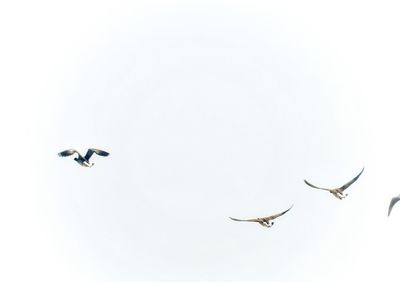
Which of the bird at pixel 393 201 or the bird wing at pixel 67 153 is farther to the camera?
the bird wing at pixel 67 153

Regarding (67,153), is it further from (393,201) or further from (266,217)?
(393,201)

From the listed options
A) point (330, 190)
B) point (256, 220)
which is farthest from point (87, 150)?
point (330, 190)

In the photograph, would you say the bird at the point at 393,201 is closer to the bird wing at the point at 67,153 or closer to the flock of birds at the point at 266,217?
the flock of birds at the point at 266,217

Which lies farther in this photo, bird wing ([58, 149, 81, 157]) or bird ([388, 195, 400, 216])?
bird wing ([58, 149, 81, 157])

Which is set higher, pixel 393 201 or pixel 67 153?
pixel 67 153

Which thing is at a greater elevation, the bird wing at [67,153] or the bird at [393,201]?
the bird wing at [67,153]

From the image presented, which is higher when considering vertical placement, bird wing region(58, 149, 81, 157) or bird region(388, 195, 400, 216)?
bird wing region(58, 149, 81, 157)

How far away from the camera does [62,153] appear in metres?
77.4

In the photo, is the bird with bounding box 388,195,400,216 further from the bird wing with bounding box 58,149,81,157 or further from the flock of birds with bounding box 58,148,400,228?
the bird wing with bounding box 58,149,81,157

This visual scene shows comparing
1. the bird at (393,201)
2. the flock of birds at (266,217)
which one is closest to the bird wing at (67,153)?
the flock of birds at (266,217)

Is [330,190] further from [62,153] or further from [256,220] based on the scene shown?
[62,153]

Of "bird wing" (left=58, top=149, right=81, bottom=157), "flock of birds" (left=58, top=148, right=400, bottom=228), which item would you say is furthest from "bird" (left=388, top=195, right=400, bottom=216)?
"bird wing" (left=58, top=149, right=81, bottom=157)

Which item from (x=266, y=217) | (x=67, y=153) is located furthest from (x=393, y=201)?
(x=67, y=153)

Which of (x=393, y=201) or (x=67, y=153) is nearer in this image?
(x=393, y=201)
